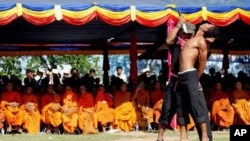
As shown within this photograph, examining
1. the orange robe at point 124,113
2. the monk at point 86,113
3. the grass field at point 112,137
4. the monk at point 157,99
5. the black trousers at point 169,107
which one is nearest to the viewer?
the black trousers at point 169,107

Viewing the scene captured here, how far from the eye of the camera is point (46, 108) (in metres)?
12.8

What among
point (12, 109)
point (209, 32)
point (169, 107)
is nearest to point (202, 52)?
point (209, 32)

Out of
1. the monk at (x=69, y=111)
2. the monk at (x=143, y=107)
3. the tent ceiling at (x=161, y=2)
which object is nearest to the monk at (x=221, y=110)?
the monk at (x=143, y=107)

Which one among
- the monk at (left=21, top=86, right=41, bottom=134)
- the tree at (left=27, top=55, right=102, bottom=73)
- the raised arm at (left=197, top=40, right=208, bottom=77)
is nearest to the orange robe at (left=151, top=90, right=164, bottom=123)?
the monk at (left=21, top=86, right=41, bottom=134)

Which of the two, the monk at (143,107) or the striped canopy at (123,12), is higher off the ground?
the striped canopy at (123,12)

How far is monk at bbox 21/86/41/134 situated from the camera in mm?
12625

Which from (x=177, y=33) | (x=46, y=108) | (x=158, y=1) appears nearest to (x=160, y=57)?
(x=158, y=1)

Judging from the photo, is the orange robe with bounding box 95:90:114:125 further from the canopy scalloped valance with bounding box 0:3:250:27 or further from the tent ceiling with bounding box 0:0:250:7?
the tent ceiling with bounding box 0:0:250:7

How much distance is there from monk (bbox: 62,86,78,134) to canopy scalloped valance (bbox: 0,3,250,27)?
180 centimetres

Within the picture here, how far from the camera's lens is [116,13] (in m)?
11.9

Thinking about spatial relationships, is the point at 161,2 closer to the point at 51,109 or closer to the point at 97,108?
the point at 97,108

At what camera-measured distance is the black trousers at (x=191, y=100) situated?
314 inches

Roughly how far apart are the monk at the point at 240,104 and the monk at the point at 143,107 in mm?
1927

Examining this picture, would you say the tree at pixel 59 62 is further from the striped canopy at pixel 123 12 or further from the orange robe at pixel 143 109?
the orange robe at pixel 143 109
